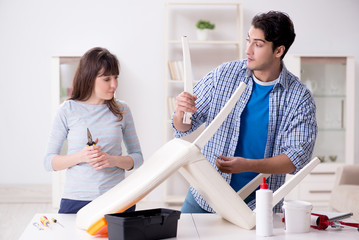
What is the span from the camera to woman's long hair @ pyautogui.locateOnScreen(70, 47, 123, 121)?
2.18 metres

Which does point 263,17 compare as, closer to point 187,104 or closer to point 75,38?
point 187,104

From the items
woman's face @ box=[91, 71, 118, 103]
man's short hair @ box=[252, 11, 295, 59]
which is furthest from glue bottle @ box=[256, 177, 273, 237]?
woman's face @ box=[91, 71, 118, 103]

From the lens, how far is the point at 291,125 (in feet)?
6.65

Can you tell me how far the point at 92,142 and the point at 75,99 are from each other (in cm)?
33

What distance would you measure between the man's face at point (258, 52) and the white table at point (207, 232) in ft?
2.16

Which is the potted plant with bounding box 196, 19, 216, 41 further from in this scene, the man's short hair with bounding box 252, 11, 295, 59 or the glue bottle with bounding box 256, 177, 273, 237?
the glue bottle with bounding box 256, 177, 273, 237

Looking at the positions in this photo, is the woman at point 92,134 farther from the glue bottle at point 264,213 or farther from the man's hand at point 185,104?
the glue bottle at point 264,213

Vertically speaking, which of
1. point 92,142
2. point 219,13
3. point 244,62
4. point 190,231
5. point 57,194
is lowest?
point 57,194

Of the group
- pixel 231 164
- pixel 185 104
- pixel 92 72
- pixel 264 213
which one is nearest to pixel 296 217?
pixel 264 213

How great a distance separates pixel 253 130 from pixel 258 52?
1.09 ft

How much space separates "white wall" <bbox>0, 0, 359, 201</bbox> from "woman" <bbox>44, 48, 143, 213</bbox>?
316 centimetres

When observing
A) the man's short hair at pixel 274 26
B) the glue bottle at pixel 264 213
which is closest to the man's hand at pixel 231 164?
the glue bottle at pixel 264 213

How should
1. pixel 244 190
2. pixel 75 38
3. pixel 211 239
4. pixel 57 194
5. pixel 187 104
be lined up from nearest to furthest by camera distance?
pixel 211 239 < pixel 187 104 < pixel 244 190 < pixel 57 194 < pixel 75 38

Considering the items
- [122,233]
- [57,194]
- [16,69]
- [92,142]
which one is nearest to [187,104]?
[92,142]
